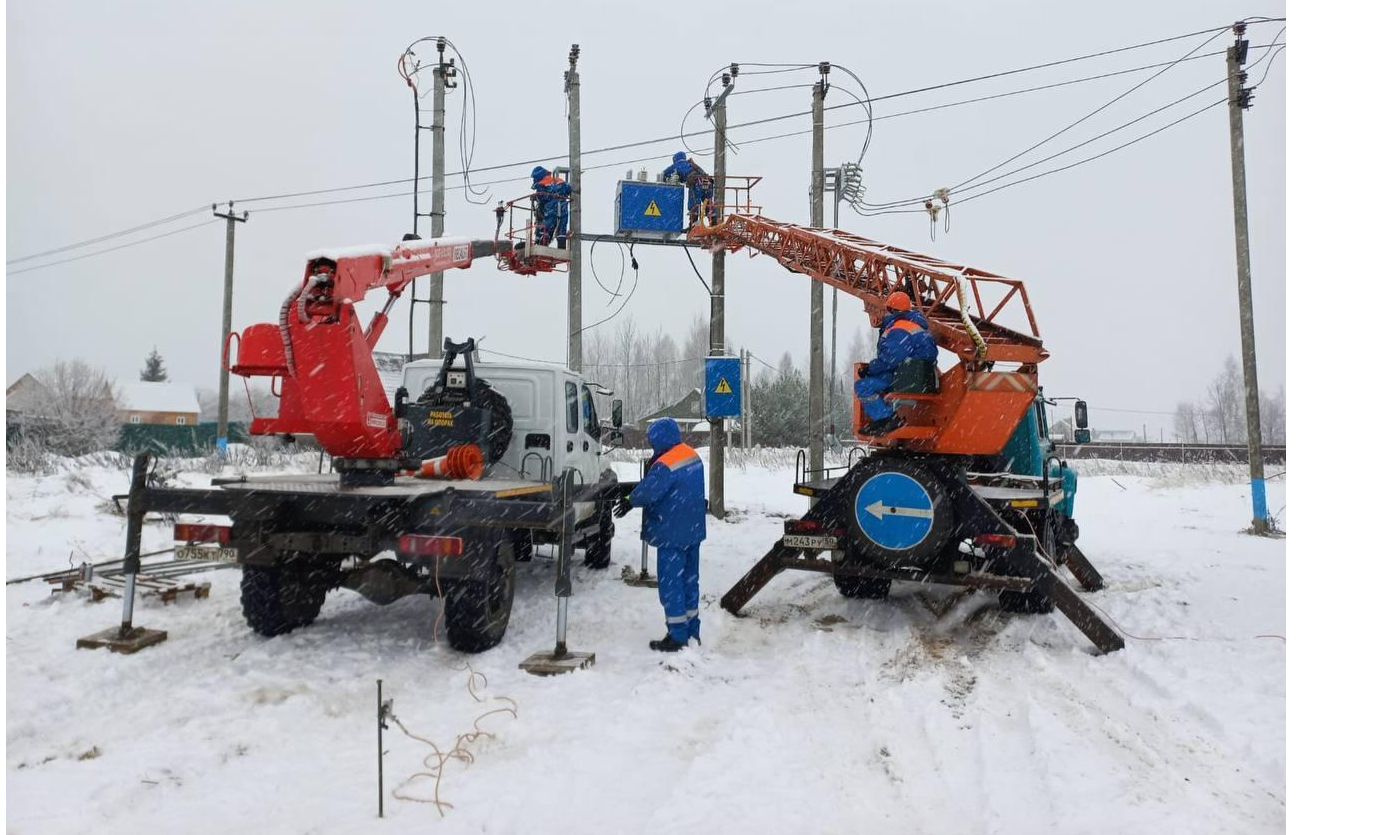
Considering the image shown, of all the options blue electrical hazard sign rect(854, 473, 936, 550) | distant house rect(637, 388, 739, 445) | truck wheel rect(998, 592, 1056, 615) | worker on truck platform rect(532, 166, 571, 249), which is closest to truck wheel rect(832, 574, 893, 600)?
truck wheel rect(998, 592, 1056, 615)

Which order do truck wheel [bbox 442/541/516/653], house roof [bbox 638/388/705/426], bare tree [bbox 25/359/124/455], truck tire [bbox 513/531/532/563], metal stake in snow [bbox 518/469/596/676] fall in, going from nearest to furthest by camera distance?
metal stake in snow [bbox 518/469/596/676] → truck wheel [bbox 442/541/516/653] → truck tire [bbox 513/531/532/563] → bare tree [bbox 25/359/124/455] → house roof [bbox 638/388/705/426]

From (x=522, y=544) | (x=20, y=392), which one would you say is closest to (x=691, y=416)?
(x=522, y=544)

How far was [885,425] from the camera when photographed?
23.1 ft

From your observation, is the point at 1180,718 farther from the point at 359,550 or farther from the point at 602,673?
the point at 359,550

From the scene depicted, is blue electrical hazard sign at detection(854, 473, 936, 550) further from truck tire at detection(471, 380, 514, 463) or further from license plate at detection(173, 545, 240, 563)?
license plate at detection(173, 545, 240, 563)

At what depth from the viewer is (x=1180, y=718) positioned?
4723 millimetres

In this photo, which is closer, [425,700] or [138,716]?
[138,716]

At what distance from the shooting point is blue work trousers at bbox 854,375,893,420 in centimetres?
687

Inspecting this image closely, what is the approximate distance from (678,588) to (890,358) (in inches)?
107

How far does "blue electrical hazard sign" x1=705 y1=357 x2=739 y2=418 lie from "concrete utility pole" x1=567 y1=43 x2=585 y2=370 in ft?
7.42

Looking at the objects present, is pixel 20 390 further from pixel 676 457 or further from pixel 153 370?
pixel 153 370

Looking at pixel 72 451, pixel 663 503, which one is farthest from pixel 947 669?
pixel 72 451

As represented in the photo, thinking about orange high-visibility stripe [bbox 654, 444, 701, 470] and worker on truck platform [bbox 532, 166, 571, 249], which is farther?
worker on truck platform [bbox 532, 166, 571, 249]
